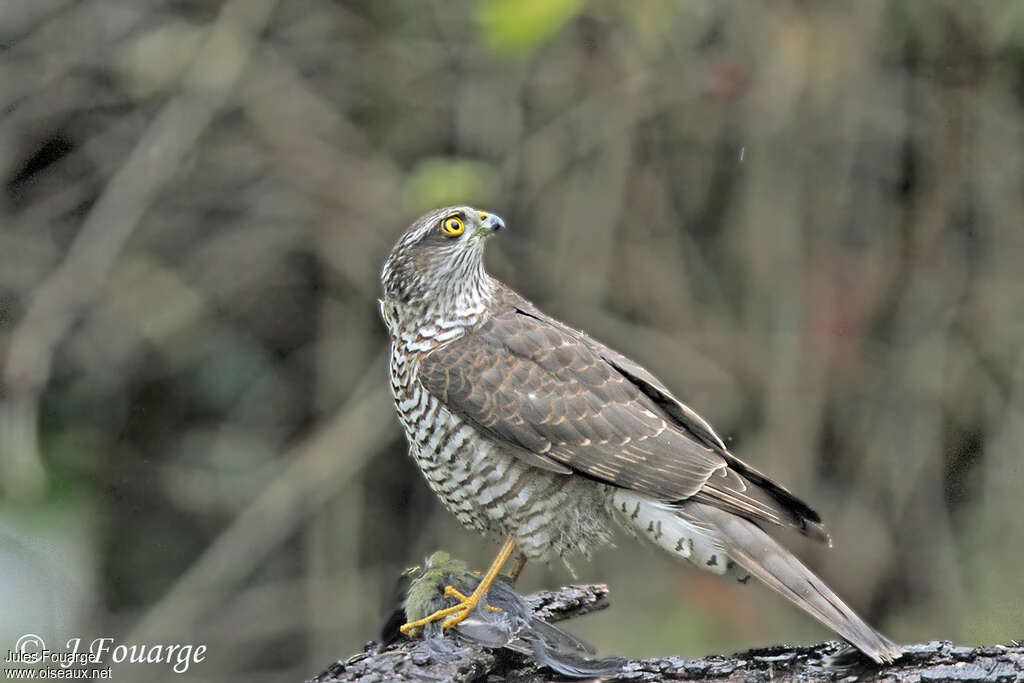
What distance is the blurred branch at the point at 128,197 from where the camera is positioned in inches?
217

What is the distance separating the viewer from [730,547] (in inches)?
138

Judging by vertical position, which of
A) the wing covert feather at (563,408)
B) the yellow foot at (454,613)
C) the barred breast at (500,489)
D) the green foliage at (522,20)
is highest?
the green foliage at (522,20)

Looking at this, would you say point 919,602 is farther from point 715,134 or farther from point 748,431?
point 715,134

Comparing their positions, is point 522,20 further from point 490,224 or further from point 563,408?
point 563,408

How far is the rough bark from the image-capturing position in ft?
10.0

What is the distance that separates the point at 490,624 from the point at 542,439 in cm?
57

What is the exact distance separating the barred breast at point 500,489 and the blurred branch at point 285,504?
223 centimetres

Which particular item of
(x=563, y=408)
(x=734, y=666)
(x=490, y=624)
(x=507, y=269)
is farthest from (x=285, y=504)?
(x=734, y=666)

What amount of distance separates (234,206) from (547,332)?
8.98 ft

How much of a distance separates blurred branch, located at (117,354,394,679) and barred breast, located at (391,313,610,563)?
223 cm

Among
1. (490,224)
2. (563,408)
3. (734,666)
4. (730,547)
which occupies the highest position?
(490,224)

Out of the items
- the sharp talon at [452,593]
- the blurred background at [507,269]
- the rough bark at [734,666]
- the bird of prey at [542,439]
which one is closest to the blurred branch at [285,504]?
the blurred background at [507,269]

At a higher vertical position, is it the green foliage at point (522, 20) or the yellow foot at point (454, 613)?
the green foliage at point (522, 20)

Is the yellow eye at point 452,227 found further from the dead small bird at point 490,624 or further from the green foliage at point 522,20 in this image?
the green foliage at point 522,20
